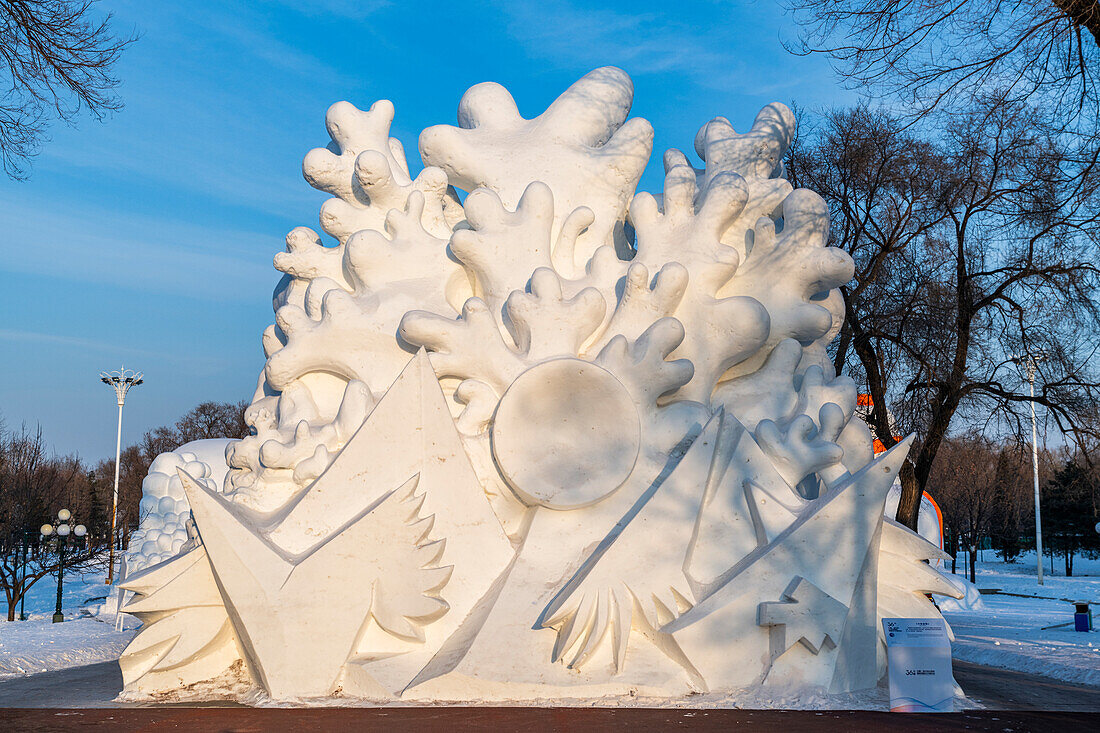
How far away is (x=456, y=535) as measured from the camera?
8.50m

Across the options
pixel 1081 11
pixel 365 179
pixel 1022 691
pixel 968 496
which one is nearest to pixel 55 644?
pixel 365 179

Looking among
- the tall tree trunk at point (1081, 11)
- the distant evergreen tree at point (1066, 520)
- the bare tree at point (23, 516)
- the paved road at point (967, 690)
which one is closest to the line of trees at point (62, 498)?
the bare tree at point (23, 516)

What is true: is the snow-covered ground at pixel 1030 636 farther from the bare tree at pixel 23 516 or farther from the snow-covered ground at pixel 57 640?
the bare tree at pixel 23 516

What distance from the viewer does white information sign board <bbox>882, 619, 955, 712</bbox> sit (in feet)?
23.3

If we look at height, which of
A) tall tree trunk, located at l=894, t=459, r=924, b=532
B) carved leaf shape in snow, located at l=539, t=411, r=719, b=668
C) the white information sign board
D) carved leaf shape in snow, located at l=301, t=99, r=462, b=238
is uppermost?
carved leaf shape in snow, located at l=301, t=99, r=462, b=238

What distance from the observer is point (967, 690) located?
8789 millimetres

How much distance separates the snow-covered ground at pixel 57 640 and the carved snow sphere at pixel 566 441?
6261 mm

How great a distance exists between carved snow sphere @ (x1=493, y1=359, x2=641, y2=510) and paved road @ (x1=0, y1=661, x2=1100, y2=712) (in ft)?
12.3

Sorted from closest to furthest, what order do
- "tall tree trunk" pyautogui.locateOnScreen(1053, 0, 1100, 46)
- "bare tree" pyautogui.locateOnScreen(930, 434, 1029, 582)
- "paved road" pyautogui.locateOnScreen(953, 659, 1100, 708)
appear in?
1. "tall tree trunk" pyautogui.locateOnScreen(1053, 0, 1100, 46)
2. "paved road" pyautogui.locateOnScreen(953, 659, 1100, 708)
3. "bare tree" pyautogui.locateOnScreen(930, 434, 1029, 582)

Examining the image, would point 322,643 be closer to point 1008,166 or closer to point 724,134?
point 724,134

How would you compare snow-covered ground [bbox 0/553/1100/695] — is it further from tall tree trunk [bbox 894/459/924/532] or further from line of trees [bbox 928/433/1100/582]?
line of trees [bbox 928/433/1100/582]

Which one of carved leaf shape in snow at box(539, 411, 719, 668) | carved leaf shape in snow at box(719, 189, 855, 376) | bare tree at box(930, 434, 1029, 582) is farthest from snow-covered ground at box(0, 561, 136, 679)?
bare tree at box(930, 434, 1029, 582)

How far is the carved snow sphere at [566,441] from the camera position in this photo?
8.76m

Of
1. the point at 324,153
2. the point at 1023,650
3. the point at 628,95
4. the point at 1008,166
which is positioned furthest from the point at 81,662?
the point at 1008,166
